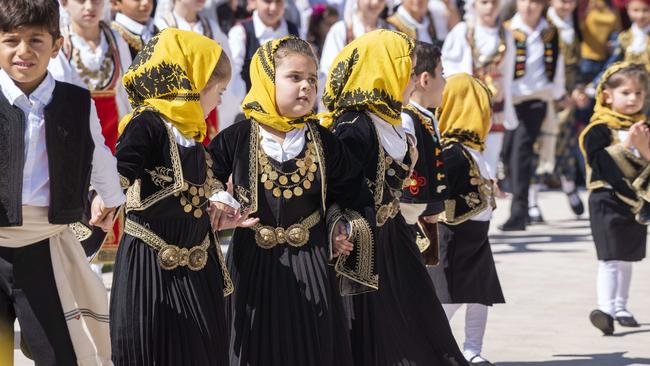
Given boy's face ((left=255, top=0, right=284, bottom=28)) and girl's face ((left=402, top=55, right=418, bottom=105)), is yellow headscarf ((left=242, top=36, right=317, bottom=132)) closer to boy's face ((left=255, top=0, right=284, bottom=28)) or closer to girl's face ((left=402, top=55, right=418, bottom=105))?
girl's face ((left=402, top=55, right=418, bottom=105))

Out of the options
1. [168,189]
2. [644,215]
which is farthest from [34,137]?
[644,215]

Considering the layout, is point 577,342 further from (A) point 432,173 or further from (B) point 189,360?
(B) point 189,360

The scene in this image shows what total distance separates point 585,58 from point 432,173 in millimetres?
9703

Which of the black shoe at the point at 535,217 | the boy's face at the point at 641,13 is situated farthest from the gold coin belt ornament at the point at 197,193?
the boy's face at the point at 641,13

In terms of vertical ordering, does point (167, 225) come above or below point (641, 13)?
below

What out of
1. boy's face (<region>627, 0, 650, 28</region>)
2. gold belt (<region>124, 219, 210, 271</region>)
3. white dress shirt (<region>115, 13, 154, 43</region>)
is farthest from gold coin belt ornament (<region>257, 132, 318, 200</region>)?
boy's face (<region>627, 0, 650, 28</region>)

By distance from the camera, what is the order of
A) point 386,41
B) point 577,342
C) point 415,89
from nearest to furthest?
point 386,41, point 415,89, point 577,342

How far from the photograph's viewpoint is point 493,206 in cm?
745

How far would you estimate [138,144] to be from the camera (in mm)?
5371

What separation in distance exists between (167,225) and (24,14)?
1.06 m

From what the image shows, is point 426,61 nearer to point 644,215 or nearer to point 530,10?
point 644,215

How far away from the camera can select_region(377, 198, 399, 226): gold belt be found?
6.30 meters

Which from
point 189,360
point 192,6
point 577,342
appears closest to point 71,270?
point 189,360

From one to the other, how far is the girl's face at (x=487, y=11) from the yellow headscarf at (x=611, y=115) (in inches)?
148
